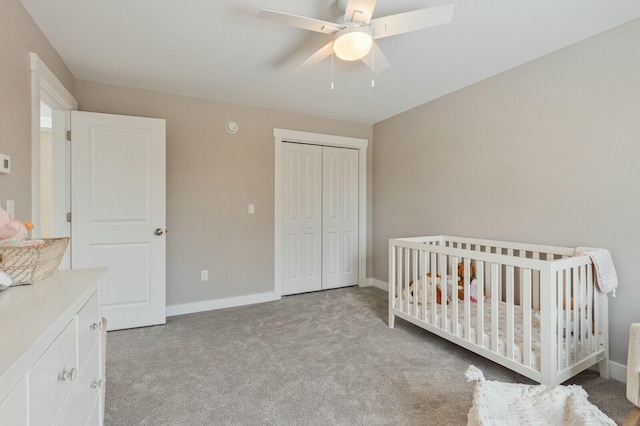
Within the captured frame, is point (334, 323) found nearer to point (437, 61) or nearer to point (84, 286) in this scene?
point (84, 286)

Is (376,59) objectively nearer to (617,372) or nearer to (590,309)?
(590,309)

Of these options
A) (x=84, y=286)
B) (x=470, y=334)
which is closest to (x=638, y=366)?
(x=470, y=334)

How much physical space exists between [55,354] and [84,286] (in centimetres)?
32

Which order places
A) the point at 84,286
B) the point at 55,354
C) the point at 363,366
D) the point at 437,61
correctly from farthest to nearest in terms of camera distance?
1. the point at 437,61
2. the point at 363,366
3. the point at 84,286
4. the point at 55,354

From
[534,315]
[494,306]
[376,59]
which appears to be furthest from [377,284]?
[376,59]

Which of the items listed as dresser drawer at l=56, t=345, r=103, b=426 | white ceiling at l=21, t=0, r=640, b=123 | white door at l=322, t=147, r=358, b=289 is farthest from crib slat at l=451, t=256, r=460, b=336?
dresser drawer at l=56, t=345, r=103, b=426

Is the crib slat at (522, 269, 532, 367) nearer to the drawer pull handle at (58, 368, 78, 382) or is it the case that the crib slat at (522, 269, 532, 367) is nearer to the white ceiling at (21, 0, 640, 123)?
the white ceiling at (21, 0, 640, 123)

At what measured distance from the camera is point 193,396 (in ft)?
5.78

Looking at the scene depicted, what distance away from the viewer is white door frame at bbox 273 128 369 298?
357cm

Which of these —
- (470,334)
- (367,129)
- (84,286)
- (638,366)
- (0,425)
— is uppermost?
(367,129)

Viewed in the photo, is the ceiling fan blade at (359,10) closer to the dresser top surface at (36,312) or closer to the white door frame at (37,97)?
the dresser top surface at (36,312)

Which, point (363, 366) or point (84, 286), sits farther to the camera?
Result: point (363, 366)

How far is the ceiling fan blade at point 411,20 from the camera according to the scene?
4.83 ft

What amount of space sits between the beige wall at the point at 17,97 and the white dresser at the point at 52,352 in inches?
35.0
